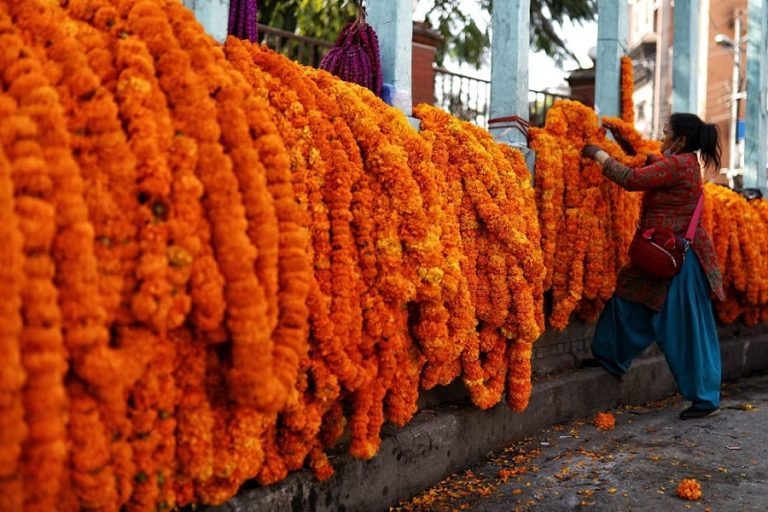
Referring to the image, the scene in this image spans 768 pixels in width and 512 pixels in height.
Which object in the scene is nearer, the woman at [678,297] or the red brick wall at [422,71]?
the woman at [678,297]

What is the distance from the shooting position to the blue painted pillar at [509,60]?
A: 13.8 feet

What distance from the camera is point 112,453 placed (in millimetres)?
1671

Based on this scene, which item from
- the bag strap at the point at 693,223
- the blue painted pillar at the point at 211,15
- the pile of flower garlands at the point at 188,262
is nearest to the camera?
the pile of flower garlands at the point at 188,262

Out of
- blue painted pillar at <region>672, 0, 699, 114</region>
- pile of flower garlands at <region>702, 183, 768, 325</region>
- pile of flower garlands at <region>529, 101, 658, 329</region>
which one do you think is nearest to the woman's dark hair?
pile of flower garlands at <region>529, 101, 658, 329</region>

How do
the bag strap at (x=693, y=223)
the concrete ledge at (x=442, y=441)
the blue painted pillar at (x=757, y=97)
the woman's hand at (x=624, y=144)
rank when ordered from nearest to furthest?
the concrete ledge at (x=442, y=441) < the bag strap at (x=693, y=223) < the woman's hand at (x=624, y=144) < the blue painted pillar at (x=757, y=97)

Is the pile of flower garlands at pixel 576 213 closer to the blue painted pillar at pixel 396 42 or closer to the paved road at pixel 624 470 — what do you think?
the paved road at pixel 624 470

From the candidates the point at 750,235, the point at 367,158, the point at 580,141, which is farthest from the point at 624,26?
the point at 367,158

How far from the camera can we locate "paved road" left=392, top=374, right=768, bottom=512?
2.90 m

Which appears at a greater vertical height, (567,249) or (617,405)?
(567,249)

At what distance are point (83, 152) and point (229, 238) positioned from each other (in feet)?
1.28

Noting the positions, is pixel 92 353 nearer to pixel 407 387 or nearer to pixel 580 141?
pixel 407 387

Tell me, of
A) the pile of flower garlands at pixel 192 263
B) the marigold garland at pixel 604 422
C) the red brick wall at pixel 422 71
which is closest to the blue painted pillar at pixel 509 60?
the pile of flower garlands at pixel 192 263

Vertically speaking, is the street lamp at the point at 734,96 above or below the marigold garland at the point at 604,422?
above

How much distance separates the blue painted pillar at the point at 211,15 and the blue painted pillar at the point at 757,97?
723 centimetres
